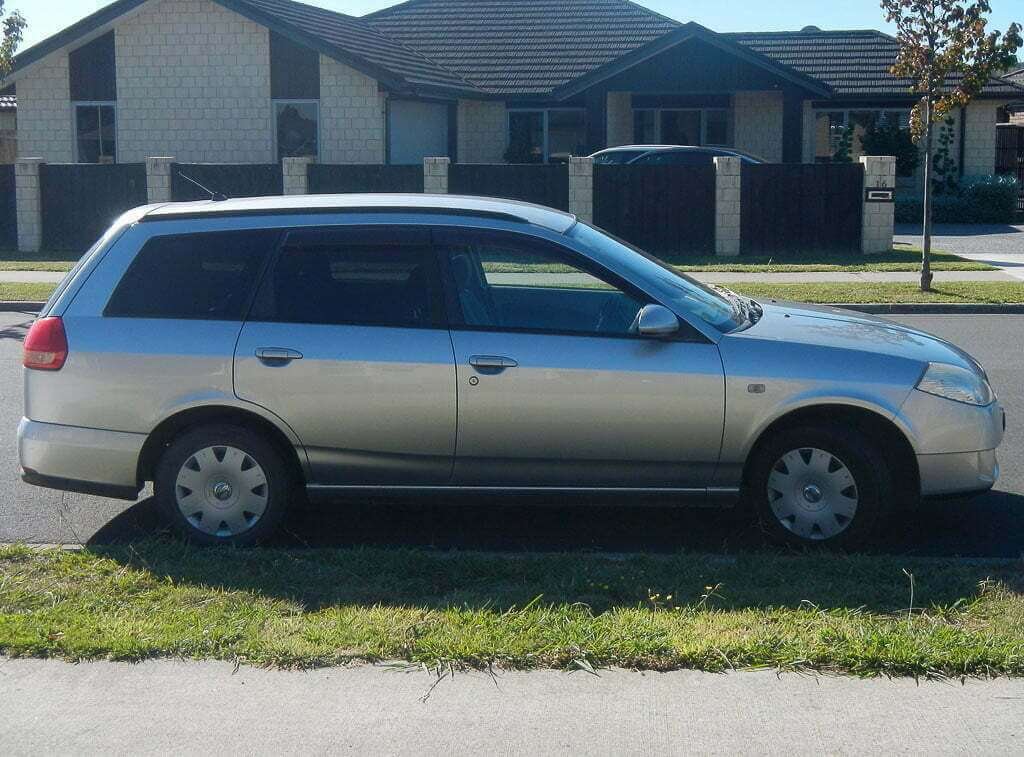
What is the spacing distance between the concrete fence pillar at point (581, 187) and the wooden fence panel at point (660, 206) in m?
0.17

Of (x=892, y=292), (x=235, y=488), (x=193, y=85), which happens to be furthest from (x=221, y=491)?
(x=193, y=85)

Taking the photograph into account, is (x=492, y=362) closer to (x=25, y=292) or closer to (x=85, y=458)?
(x=85, y=458)

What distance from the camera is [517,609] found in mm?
5465

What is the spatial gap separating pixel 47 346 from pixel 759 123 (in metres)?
28.4

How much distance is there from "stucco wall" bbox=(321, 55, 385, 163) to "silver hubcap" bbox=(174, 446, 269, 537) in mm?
22444

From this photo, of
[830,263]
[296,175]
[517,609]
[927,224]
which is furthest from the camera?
[296,175]

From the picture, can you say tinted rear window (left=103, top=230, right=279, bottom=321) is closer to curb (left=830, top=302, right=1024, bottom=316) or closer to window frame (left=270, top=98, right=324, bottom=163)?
curb (left=830, top=302, right=1024, bottom=316)

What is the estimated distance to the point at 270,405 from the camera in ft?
21.4

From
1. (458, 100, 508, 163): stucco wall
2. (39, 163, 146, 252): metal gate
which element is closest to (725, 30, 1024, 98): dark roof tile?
(458, 100, 508, 163): stucco wall

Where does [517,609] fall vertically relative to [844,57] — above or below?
below

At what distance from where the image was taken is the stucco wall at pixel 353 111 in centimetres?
2839

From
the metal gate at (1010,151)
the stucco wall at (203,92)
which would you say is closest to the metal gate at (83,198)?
the stucco wall at (203,92)

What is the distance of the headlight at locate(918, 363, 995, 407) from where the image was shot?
6.47 m

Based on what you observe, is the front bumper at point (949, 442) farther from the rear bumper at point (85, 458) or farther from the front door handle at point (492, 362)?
the rear bumper at point (85, 458)
